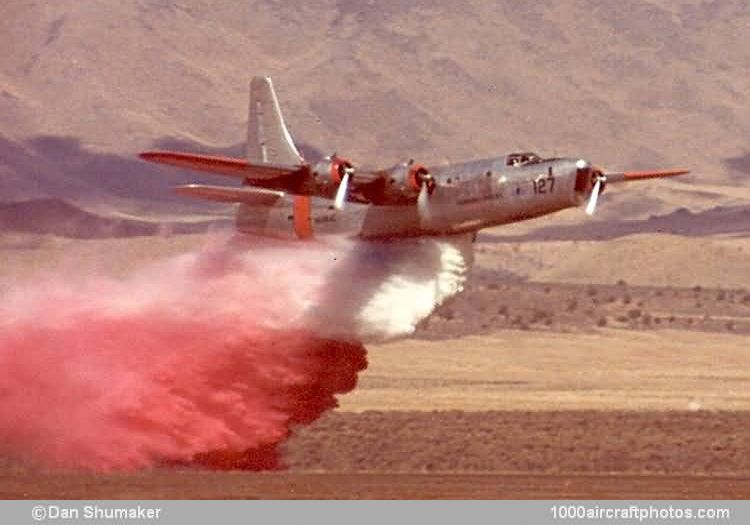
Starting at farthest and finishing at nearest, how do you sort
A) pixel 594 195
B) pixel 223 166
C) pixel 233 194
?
pixel 233 194 → pixel 223 166 → pixel 594 195

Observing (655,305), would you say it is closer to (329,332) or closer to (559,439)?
(559,439)

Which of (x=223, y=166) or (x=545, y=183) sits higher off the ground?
(x=223, y=166)

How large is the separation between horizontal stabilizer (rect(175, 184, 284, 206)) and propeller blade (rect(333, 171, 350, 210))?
3.12 metres

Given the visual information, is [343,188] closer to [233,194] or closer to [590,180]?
[233,194]

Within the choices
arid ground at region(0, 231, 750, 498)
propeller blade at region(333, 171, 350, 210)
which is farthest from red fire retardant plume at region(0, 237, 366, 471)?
propeller blade at region(333, 171, 350, 210)

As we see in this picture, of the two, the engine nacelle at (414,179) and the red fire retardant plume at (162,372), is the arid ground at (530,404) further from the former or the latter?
the engine nacelle at (414,179)

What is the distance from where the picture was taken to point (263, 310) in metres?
57.8

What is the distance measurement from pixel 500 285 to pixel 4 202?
50341mm

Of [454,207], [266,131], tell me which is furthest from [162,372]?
[266,131]

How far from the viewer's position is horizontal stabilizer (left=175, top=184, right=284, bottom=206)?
57.1 meters

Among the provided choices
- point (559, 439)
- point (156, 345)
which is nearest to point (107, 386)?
point (156, 345)

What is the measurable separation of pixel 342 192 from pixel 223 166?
302 centimetres

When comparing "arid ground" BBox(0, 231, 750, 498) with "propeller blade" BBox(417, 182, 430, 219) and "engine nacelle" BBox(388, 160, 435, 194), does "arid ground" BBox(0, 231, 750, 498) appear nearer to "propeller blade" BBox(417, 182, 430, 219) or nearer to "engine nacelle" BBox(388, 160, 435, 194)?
"propeller blade" BBox(417, 182, 430, 219)

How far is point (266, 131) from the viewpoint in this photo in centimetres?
6412
